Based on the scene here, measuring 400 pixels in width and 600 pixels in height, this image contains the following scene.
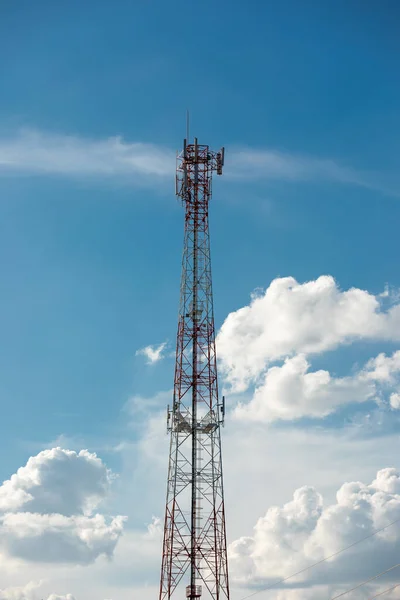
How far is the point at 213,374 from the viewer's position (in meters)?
99.6

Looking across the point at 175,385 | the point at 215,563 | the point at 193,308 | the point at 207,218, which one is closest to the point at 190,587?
the point at 215,563

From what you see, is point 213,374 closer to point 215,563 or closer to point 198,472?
point 198,472

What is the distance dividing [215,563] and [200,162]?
47.8 metres

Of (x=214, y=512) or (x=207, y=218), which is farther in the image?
(x=207, y=218)

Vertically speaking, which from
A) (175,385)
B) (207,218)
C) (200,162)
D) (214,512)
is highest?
(200,162)

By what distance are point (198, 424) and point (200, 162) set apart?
32.4 m

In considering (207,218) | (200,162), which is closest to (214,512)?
(207,218)

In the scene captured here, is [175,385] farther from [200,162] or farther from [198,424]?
[200,162]

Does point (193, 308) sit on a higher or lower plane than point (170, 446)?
higher

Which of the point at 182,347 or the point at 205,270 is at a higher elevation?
the point at 205,270

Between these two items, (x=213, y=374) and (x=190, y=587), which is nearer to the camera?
(x=190, y=587)

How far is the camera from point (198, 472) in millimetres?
95438

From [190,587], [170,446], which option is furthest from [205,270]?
[190,587]

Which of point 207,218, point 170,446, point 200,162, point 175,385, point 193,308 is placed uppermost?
point 200,162
